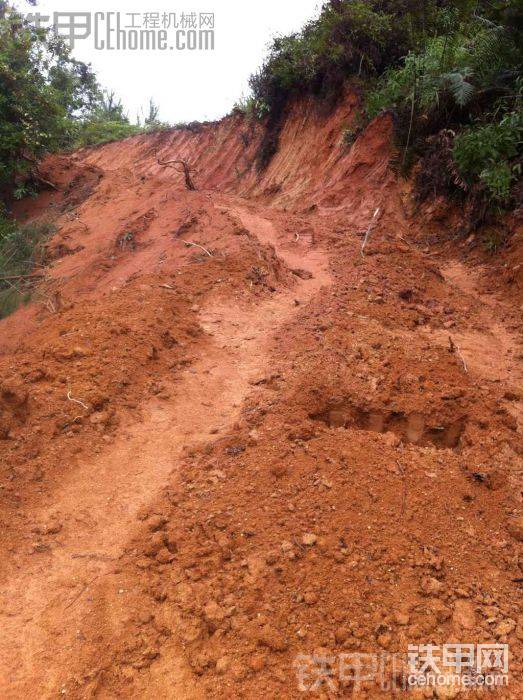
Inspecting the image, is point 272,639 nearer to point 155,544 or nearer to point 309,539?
point 309,539

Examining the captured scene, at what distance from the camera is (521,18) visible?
6.36 m

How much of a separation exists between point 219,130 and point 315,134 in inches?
228

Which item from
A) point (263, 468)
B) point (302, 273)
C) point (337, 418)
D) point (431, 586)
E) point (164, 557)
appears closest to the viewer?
point (431, 586)

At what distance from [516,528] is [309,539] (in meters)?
1.05

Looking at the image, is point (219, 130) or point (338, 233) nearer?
point (338, 233)

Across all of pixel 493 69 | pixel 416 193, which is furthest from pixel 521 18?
pixel 416 193

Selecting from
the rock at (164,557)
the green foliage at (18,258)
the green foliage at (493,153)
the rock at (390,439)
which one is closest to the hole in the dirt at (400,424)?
the rock at (390,439)

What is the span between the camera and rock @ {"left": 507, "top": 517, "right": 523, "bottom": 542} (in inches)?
108

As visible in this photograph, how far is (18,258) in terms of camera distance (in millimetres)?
10398

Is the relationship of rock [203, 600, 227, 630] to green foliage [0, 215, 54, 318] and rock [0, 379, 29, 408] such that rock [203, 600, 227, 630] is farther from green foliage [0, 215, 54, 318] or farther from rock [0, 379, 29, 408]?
green foliage [0, 215, 54, 318]

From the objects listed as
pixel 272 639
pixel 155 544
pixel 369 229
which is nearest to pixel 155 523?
pixel 155 544

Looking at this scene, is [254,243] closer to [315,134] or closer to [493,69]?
[493,69]

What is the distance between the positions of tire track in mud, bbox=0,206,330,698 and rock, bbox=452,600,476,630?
45.4 inches

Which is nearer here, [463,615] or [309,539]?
[463,615]
